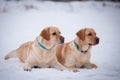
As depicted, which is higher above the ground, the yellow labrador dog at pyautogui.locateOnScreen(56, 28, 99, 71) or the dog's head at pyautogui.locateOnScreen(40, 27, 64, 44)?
the dog's head at pyautogui.locateOnScreen(40, 27, 64, 44)

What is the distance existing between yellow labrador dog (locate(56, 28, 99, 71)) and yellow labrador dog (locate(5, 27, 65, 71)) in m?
0.06

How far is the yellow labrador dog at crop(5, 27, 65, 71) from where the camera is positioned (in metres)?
Answer: 1.52

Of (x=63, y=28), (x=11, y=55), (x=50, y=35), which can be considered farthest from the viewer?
(x=63, y=28)

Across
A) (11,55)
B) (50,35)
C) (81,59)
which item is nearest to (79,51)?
(81,59)

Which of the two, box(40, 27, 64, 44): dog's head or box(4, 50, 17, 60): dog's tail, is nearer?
box(40, 27, 64, 44): dog's head

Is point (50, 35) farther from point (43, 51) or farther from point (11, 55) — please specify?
point (11, 55)

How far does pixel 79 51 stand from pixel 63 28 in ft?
0.84

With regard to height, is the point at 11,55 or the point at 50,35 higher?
the point at 50,35

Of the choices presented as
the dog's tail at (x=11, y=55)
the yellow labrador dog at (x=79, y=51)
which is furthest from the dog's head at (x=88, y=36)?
the dog's tail at (x=11, y=55)

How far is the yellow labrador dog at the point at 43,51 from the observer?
1.52 m

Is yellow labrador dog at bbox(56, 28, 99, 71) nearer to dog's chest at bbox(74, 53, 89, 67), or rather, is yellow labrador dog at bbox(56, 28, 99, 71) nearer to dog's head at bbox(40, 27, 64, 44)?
dog's chest at bbox(74, 53, 89, 67)

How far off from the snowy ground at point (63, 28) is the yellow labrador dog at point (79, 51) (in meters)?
Answer: 0.06

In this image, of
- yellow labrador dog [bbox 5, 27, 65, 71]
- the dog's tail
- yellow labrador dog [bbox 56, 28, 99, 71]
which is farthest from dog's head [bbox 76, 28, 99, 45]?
the dog's tail

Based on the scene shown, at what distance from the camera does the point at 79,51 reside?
5.24 ft
